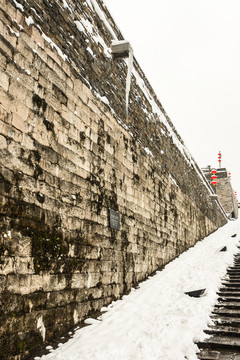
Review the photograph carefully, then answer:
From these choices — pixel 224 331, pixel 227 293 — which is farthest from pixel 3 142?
pixel 227 293

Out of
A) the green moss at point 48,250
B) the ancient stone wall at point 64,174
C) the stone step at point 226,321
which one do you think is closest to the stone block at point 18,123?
the ancient stone wall at point 64,174

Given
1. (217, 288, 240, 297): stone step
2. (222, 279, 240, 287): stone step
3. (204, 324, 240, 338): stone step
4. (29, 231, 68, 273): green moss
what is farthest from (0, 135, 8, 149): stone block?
(222, 279, 240, 287): stone step

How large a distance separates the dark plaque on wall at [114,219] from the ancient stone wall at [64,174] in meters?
0.08

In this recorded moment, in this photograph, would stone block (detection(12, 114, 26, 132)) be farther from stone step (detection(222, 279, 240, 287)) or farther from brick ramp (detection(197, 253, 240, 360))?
stone step (detection(222, 279, 240, 287))

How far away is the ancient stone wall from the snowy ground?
0.27 meters

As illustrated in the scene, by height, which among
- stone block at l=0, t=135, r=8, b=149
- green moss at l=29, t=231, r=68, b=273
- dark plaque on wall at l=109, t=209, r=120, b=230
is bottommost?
green moss at l=29, t=231, r=68, b=273

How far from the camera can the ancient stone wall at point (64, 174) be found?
315cm

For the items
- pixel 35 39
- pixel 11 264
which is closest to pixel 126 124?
pixel 35 39

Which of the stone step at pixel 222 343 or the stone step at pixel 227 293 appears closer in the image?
the stone step at pixel 222 343

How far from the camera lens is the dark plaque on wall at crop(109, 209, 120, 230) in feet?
17.3

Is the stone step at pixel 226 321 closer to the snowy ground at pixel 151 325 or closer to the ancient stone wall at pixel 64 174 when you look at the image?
the snowy ground at pixel 151 325

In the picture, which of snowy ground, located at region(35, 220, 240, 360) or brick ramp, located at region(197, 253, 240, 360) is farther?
snowy ground, located at region(35, 220, 240, 360)

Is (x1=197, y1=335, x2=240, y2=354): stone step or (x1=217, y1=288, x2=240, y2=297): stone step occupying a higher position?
(x1=217, y1=288, x2=240, y2=297): stone step

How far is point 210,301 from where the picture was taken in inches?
189
